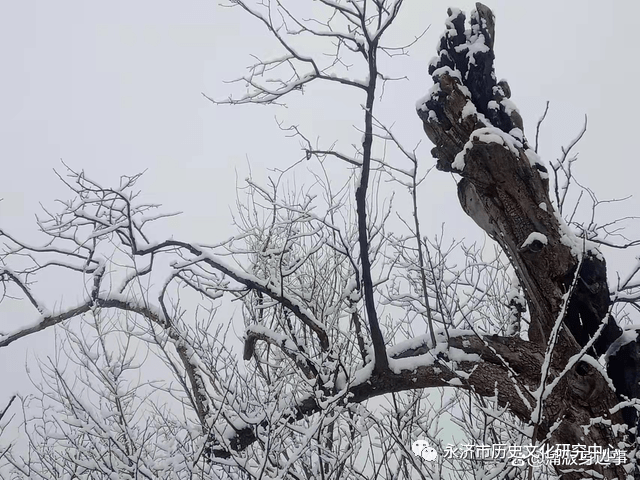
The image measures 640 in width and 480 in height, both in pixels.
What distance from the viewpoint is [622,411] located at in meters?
3.30

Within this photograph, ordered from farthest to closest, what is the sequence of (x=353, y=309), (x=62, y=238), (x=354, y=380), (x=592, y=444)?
(x=353, y=309) < (x=62, y=238) < (x=354, y=380) < (x=592, y=444)

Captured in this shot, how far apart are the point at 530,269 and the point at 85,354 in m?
3.38

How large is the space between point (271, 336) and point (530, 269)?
223 centimetres

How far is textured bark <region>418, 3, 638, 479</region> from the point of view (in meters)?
3.29

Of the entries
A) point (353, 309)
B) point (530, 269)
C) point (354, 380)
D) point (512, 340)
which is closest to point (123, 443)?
point (354, 380)

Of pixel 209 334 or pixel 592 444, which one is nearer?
pixel 592 444

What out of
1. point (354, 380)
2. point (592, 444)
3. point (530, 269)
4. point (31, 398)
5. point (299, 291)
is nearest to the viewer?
point (592, 444)

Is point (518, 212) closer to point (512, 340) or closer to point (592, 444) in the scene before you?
point (512, 340)

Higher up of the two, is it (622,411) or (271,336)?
(271,336)

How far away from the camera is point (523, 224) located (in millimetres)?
3533

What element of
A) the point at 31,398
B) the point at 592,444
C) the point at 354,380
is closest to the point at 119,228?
the point at 354,380

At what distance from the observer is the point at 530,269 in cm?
348

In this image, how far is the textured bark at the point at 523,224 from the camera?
3287mm

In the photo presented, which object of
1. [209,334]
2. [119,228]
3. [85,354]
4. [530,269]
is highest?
[119,228]
